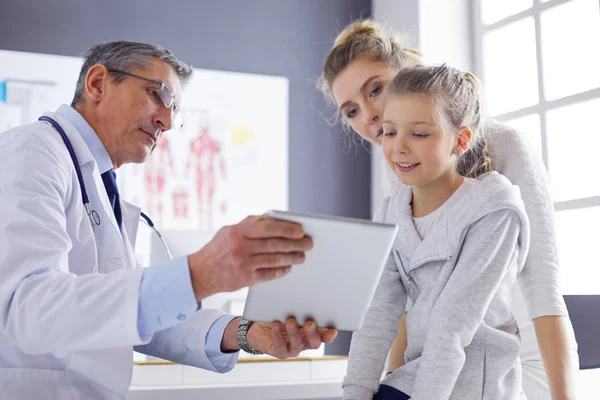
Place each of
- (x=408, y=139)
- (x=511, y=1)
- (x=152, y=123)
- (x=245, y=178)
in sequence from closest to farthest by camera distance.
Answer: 1. (x=408, y=139)
2. (x=152, y=123)
3. (x=511, y=1)
4. (x=245, y=178)

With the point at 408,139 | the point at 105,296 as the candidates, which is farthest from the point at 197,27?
the point at 105,296

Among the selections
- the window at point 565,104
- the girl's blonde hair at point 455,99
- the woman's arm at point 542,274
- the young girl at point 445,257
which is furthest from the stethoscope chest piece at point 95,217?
the window at point 565,104

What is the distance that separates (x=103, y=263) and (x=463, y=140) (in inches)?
33.4

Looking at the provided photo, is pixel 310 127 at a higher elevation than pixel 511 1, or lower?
lower

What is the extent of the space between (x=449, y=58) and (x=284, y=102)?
103cm

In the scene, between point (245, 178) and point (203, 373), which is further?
point (245, 178)

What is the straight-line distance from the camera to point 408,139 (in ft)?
4.96

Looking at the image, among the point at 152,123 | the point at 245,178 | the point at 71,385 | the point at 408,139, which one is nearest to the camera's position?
the point at 71,385

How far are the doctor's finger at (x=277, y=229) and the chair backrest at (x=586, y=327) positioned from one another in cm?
101

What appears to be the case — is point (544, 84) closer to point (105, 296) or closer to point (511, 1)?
point (511, 1)

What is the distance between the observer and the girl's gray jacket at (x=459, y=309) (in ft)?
4.20

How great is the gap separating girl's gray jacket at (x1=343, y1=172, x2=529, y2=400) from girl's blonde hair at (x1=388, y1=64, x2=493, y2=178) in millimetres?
155

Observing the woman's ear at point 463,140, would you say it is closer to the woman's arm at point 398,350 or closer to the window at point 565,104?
the woman's arm at point 398,350

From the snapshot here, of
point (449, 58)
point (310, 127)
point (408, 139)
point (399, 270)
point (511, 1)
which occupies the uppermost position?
point (511, 1)
